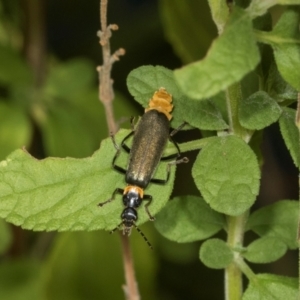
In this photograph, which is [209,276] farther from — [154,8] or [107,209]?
[107,209]

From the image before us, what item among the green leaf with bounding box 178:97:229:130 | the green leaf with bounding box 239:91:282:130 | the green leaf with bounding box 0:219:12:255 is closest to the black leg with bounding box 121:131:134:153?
the green leaf with bounding box 178:97:229:130

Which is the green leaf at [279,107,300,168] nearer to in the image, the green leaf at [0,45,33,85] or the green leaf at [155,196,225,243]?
the green leaf at [155,196,225,243]

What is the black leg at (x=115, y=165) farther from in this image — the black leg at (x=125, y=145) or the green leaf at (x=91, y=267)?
the green leaf at (x=91, y=267)

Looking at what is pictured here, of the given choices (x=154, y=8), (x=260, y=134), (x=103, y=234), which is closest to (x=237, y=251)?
(x=260, y=134)

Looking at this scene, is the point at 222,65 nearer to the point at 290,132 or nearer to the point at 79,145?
the point at 290,132

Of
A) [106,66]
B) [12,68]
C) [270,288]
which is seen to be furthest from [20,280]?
[270,288]

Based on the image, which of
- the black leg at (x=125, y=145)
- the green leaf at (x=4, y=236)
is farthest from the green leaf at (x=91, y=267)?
the black leg at (x=125, y=145)
